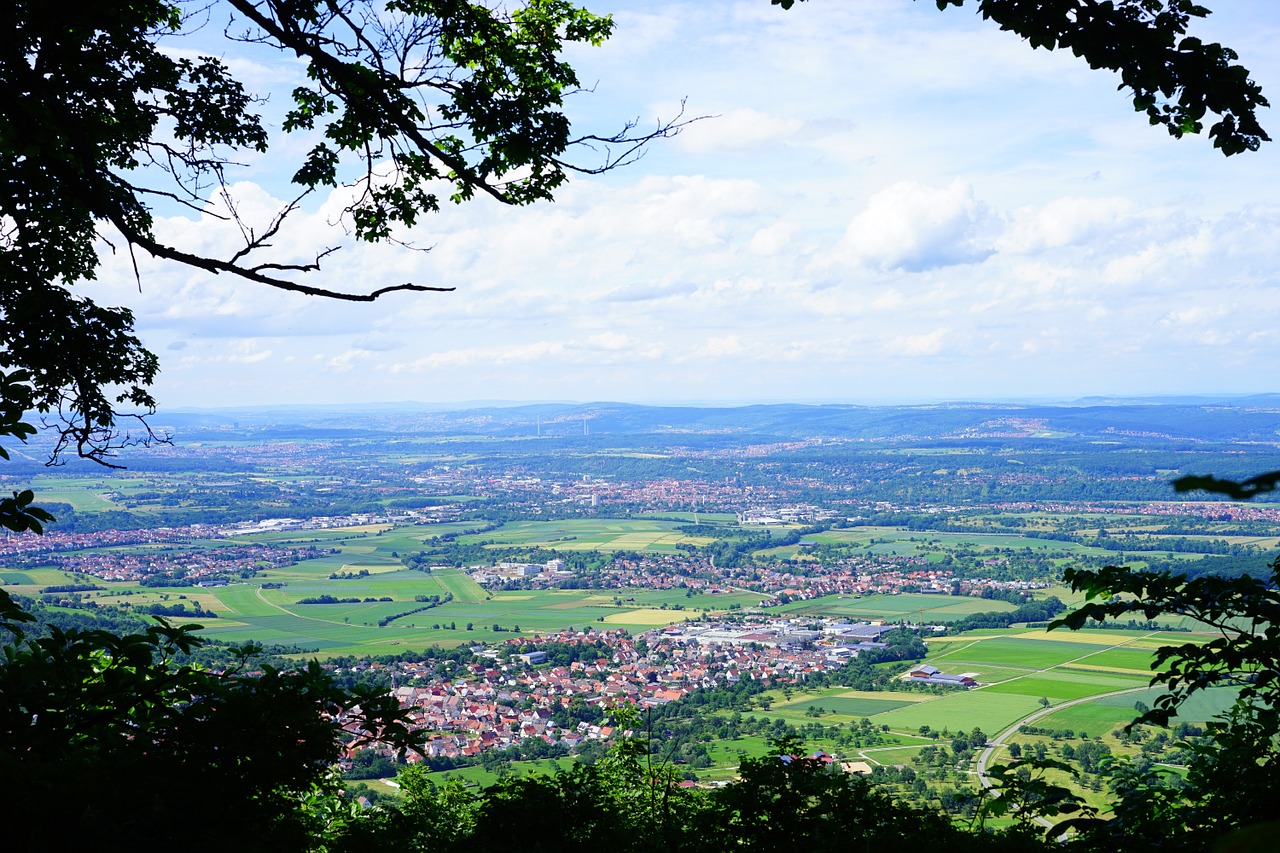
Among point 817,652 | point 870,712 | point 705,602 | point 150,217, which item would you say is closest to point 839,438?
point 705,602

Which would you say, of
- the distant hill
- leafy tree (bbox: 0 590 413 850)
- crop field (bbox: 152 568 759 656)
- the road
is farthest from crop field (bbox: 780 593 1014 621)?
the distant hill

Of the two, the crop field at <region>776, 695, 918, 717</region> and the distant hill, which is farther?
the distant hill

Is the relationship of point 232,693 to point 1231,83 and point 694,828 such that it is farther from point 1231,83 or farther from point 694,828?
point 1231,83

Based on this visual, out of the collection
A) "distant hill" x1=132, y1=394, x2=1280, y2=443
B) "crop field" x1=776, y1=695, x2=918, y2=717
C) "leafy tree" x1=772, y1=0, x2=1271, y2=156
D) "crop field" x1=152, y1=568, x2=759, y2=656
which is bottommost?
"crop field" x1=152, y1=568, x2=759, y2=656

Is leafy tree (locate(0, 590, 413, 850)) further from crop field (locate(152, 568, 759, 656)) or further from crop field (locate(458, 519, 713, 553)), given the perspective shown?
crop field (locate(458, 519, 713, 553))

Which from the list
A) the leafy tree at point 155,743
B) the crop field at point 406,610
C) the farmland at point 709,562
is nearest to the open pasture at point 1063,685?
the farmland at point 709,562

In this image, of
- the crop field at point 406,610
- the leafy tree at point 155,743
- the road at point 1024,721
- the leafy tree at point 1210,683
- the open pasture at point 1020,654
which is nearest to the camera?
the leafy tree at point 155,743

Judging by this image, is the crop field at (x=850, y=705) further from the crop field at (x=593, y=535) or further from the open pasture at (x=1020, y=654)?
the crop field at (x=593, y=535)

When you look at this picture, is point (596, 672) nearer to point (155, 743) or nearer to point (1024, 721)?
point (1024, 721)

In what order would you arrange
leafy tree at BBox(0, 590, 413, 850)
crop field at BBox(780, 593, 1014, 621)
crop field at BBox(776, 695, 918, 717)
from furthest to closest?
1. crop field at BBox(780, 593, 1014, 621)
2. crop field at BBox(776, 695, 918, 717)
3. leafy tree at BBox(0, 590, 413, 850)

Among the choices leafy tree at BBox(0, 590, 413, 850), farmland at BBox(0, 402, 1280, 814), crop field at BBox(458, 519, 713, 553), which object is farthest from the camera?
crop field at BBox(458, 519, 713, 553)

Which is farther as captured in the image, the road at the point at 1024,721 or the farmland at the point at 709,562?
the farmland at the point at 709,562

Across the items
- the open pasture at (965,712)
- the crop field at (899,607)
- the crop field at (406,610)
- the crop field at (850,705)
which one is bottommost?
the crop field at (899,607)
